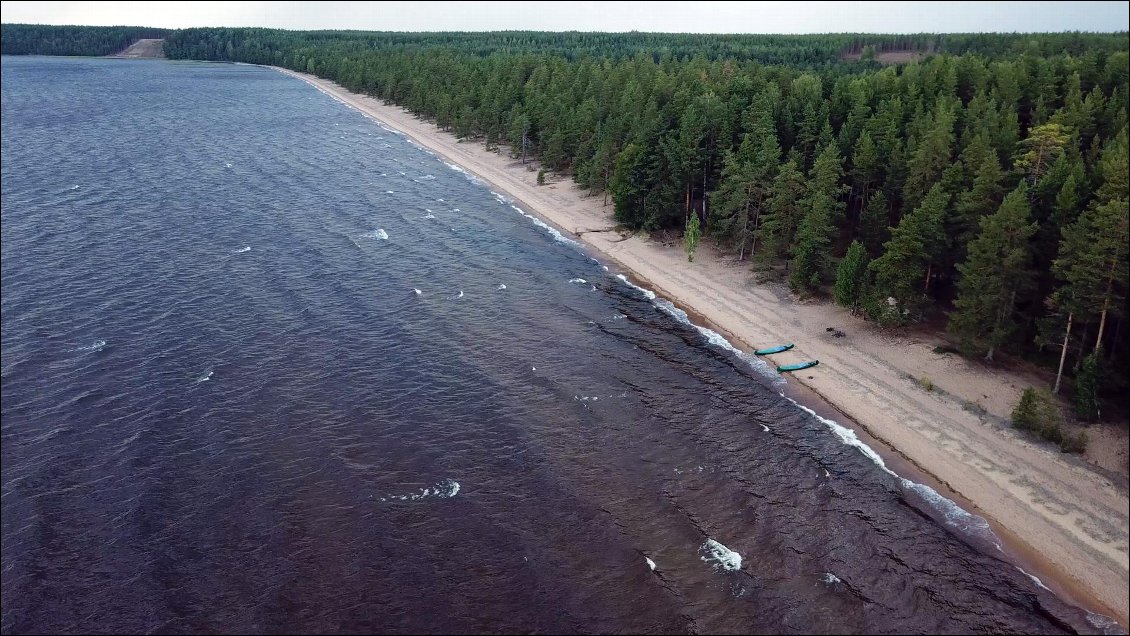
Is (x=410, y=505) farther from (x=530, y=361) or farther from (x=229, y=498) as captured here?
(x=530, y=361)

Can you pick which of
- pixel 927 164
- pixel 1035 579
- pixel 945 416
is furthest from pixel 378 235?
pixel 1035 579

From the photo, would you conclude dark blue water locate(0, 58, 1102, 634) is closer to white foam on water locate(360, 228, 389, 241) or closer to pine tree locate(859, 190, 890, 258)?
white foam on water locate(360, 228, 389, 241)

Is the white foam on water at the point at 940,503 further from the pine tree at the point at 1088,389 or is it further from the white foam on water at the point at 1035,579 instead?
the pine tree at the point at 1088,389

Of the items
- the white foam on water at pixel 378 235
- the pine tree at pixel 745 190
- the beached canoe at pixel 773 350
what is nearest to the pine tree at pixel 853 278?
the beached canoe at pixel 773 350

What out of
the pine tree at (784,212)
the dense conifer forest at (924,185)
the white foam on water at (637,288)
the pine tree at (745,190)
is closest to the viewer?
the dense conifer forest at (924,185)

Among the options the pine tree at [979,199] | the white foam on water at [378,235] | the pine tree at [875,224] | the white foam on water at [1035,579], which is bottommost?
the white foam on water at [1035,579]

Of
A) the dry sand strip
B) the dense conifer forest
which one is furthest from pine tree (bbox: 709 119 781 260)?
the dry sand strip
